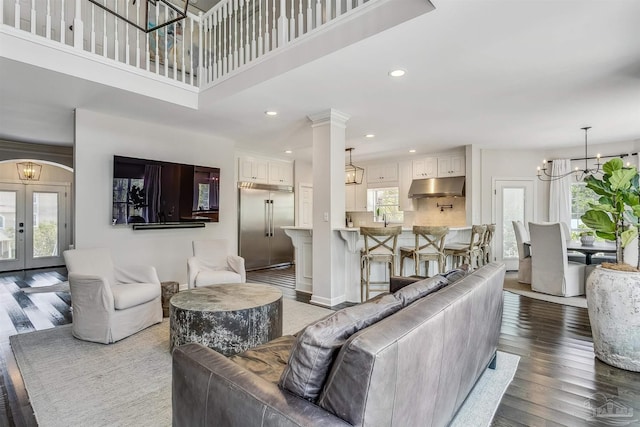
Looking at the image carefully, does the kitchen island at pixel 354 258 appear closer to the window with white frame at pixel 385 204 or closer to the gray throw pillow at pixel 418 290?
the gray throw pillow at pixel 418 290

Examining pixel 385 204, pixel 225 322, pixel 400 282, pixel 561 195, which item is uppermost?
pixel 561 195

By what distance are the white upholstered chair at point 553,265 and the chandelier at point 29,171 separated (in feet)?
32.6

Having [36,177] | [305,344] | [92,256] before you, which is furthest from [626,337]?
[36,177]

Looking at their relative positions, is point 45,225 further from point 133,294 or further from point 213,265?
point 133,294

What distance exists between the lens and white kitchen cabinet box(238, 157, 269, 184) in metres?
6.91

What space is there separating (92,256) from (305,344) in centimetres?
340

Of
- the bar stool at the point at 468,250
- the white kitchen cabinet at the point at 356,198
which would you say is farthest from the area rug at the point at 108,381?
the white kitchen cabinet at the point at 356,198

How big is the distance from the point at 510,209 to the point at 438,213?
1.45m

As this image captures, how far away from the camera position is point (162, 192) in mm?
4824

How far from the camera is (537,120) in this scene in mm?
4777

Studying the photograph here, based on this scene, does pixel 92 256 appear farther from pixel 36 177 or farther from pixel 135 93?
pixel 36 177

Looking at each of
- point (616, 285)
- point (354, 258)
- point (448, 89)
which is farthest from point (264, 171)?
point (616, 285)

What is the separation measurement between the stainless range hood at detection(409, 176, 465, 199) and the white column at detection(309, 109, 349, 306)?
315cm

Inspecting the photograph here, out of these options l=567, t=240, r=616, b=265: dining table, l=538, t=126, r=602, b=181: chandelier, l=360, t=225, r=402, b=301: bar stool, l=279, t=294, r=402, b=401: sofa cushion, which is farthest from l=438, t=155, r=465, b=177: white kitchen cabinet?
l=279, t=294, r=402, b=401: sofa cushion
